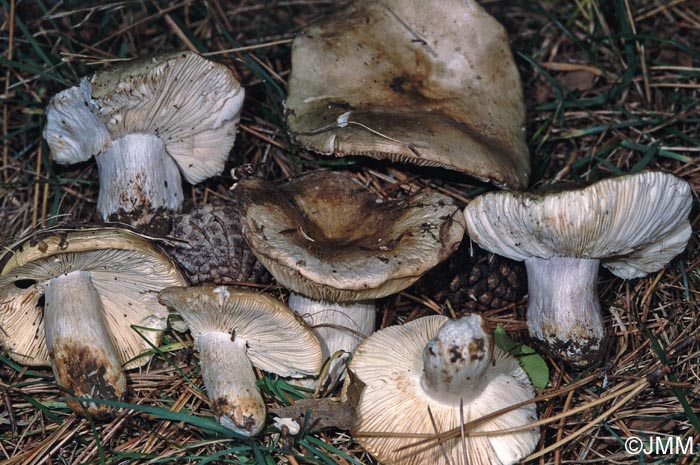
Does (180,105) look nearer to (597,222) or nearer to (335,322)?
(335,322)

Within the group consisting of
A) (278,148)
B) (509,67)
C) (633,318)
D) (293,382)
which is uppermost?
(509,67)

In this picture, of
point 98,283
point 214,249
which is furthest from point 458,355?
point 98,283

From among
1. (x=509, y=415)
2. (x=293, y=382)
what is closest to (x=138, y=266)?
(x=293, y=382)

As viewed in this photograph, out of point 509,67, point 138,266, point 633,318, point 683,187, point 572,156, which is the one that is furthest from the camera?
point 572,156

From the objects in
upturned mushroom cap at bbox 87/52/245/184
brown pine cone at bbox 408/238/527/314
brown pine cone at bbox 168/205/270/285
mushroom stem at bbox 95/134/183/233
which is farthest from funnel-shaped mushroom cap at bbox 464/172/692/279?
mushroom stem at bbox 95/134/183/233

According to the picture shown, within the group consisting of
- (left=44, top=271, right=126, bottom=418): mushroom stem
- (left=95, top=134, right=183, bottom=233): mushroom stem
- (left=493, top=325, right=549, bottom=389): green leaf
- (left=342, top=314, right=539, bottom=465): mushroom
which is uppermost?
(left=95, top=134, right=183, bottom=233): mushroom stem

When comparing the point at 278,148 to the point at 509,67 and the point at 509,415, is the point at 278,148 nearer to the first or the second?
the point at 509,67

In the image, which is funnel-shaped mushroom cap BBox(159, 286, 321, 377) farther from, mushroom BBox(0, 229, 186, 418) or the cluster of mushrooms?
mushroom BBox(0, 229, 186, 418)
